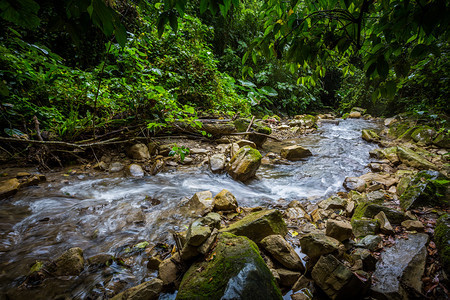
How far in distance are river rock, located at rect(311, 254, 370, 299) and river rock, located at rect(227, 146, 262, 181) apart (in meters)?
2.35

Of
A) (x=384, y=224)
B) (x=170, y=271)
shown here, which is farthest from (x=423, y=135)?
(x=170, y=271)

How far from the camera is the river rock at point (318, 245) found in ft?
5.47

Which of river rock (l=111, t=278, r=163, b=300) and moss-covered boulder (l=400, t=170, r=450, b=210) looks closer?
river rock (l=111, t=278, r=163, b=300)

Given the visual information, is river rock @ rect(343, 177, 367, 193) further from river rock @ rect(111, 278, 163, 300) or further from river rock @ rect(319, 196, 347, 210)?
river rock @ rect(111, 278, 163, 300)

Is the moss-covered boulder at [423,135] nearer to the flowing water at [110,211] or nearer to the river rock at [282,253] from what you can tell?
the flowing water at [110,211]


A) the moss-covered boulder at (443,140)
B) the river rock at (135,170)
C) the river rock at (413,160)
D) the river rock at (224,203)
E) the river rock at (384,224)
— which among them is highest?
the moss-covered boulder at (443,140)

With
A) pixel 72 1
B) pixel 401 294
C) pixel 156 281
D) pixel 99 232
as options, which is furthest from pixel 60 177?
pixel 401 294

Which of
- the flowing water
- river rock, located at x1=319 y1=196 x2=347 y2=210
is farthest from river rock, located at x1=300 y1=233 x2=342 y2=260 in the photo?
the flowing water

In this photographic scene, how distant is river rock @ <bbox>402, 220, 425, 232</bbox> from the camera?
1.89m

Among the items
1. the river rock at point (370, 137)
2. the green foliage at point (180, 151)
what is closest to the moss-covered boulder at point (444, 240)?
the green foliage at point (180, 151)

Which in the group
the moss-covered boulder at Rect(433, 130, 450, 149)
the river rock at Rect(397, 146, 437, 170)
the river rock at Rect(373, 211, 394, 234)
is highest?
the moss-covered boulder at Rect(433, 130, 450, 149)

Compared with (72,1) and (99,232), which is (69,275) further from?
(72,1)

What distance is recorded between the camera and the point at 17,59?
9.13 ft

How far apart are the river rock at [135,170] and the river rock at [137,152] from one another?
33 cm
